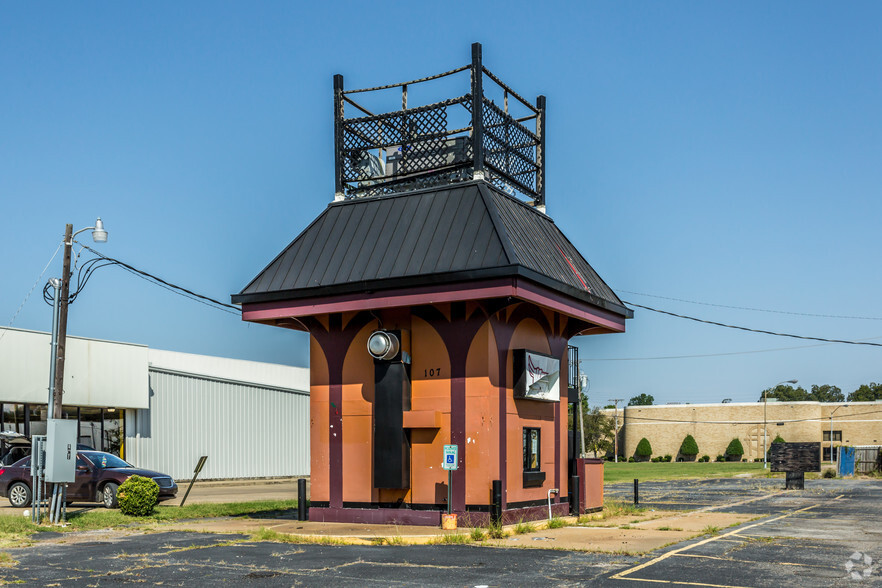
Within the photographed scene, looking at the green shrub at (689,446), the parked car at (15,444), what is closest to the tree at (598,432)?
the green shrub at (689,446)

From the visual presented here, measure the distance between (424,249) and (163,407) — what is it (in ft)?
90.5

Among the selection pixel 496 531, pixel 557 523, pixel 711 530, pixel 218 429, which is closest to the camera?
pixel 496 531

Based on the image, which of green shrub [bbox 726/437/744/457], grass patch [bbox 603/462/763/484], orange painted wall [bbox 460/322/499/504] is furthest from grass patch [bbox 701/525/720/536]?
green shrub [bbox 726/437/744/457]

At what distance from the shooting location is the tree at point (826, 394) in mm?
179225

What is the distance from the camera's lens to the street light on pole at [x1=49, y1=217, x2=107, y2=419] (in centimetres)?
2102

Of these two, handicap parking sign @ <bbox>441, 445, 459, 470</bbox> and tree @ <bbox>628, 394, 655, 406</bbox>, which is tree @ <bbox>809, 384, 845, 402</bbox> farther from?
handicap parking sign @ <bbox>441, 445, 459, 470</bbox>

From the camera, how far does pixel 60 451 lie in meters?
20.2

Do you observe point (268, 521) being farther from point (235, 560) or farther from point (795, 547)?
point (795, 547)

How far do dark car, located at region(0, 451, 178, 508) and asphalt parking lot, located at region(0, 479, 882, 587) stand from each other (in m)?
6.64

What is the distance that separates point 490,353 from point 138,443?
27.6 meters

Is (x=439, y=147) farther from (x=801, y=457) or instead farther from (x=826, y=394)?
(x=826, y=394)

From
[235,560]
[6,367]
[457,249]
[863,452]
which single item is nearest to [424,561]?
[235,560]

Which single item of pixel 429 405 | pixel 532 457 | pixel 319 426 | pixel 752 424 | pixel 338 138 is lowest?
pixel 752 424

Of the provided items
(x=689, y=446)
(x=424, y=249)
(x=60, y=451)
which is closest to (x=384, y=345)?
(x=424, y=249)
